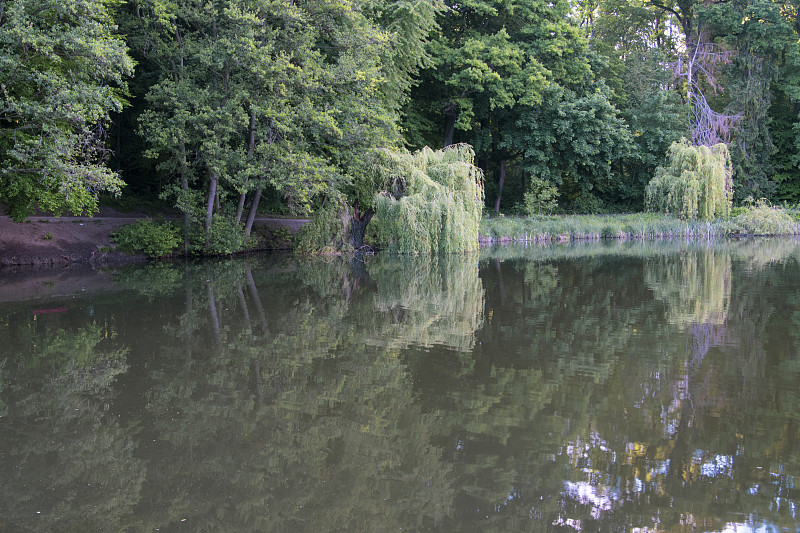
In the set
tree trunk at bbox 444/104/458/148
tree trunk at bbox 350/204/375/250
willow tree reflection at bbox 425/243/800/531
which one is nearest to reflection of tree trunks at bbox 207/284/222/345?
willow tree reflection at bbox 425/243/800/531

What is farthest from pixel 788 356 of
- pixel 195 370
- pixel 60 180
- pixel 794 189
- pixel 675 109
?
pixel 794 189

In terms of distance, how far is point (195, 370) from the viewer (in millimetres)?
6715

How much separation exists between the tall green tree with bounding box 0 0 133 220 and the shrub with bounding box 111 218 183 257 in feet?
12.0

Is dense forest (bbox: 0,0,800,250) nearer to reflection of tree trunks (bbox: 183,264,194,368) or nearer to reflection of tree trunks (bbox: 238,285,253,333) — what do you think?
reflection of tree trunks (bbox: 183,264,194,368)

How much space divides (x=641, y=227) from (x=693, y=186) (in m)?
2.82

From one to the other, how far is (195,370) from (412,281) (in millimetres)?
7744

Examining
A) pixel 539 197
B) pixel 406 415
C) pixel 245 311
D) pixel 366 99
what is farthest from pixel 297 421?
pixel 539 197

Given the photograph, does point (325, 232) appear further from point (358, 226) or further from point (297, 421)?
point (297, 421)

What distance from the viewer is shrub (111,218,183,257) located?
2042 cm

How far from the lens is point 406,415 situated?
5254 mm

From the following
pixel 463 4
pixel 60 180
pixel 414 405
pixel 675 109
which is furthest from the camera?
pixel 675 109

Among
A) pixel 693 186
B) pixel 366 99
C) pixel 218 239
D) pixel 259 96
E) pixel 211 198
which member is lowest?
pixel 218 239

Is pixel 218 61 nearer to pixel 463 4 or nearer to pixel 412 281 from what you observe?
pixel 412 281

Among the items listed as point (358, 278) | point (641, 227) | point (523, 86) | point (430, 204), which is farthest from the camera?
point (523, 86)
